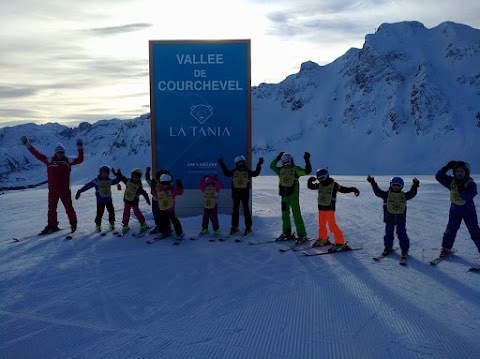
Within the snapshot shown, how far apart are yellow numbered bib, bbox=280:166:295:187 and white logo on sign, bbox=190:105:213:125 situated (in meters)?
3.49

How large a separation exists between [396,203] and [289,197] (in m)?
2.21

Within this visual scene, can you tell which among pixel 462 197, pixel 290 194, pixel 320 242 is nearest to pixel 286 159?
pixel 290 194

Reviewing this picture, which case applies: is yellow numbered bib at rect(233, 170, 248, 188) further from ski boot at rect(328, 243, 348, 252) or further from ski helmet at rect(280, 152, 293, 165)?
ski boot at rect(328, 243, 348, 252)

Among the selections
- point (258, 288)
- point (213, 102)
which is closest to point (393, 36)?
point (213, 102)

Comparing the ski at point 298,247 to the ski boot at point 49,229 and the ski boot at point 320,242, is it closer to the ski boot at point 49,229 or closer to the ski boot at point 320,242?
the ski boot at point 320,242

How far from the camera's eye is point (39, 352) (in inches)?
153

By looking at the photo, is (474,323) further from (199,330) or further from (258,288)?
(199,330)

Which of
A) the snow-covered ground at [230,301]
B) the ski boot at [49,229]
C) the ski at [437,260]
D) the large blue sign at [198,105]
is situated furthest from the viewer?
the large blue sign at [198,105]

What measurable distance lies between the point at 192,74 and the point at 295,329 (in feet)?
27.3

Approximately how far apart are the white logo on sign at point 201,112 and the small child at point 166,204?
286 cm

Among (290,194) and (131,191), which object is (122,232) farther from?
(290,194)

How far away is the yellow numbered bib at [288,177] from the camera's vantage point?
8.43 m

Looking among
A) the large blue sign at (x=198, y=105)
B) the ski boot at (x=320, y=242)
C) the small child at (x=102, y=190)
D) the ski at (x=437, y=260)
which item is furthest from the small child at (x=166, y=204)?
the ski at (x=437, y=260)

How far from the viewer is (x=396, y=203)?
6.94 meters
